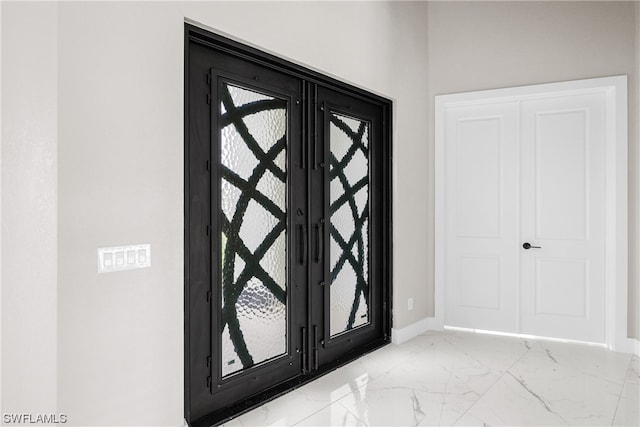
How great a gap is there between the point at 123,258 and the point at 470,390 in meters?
2.23

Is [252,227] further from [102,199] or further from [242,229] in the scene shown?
[102,199]

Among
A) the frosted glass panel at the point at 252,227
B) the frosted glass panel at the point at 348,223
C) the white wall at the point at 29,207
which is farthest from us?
the frosted glass panel at the point at 348,223

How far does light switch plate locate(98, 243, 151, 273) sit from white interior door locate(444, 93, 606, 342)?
3.16 metres

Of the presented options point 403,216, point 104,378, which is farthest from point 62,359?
point 403,216

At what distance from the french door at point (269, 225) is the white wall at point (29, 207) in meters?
0.67

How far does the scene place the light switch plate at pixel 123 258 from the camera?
1.90m

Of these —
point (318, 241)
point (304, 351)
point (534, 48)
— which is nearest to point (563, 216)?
point (534, 48)

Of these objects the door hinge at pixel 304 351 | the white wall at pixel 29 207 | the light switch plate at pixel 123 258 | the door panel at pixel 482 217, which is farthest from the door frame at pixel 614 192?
the white wall at pixel 29 207

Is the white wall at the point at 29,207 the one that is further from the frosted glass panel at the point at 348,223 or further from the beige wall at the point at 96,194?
the frosted glass panel at the point at 348,223

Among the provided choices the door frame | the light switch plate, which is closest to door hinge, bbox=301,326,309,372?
the light switch plate

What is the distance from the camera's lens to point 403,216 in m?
4.15

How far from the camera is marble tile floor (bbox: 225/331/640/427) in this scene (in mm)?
2537

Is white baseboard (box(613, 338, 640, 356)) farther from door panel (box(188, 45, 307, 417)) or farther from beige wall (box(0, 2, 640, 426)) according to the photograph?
beige wall (box(0, 2, 640, 426))

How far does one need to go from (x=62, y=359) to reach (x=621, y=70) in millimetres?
4346
